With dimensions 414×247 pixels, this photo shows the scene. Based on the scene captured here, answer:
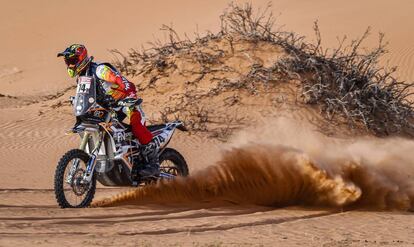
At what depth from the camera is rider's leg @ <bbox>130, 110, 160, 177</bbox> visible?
8.25 metres

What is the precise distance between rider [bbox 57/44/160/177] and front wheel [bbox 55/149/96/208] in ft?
2.32

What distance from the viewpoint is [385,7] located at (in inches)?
1233

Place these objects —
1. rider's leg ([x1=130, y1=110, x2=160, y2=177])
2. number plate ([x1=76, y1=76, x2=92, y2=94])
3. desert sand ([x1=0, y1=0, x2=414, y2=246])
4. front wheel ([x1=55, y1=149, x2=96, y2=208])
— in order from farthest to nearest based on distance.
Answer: rider's leg ([x1=130, y1=110, x2=160, y2=177]) → number plate ([x1=76, y1=76, x2=92, y2=94]) → front wheel ([x1=55, y1=149, x2=96, y2=208]) → desert sand ([x1=0, y1=0, x2=414, y2=246])

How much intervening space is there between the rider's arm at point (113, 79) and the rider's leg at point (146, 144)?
0.26m

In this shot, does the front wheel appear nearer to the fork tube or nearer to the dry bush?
the fork tube

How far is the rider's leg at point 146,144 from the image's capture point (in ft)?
27.1

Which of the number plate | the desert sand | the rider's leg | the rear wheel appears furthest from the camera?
the rear wheel

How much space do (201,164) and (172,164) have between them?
146 inches

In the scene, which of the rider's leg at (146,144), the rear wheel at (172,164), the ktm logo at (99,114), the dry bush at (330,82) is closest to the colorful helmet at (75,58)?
the ktm logo at (99,114)

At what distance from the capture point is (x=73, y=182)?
A: 7582 mm

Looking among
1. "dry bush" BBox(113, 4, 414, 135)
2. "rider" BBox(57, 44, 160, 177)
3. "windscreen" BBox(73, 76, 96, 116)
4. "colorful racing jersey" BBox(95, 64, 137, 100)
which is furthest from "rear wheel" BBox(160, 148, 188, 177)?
"dry bush" BBox(113, 4, 414, 135)

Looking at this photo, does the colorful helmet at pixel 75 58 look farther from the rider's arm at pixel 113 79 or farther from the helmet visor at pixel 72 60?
the rider's arm at pixel 113 79

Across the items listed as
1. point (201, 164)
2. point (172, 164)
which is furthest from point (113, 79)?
point (201, 164)

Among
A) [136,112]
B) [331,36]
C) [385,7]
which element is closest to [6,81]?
[331,36]
